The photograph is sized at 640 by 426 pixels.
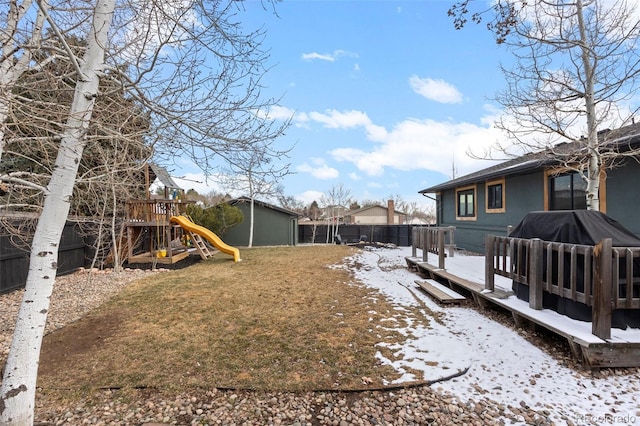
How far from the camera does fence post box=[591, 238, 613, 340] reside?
2910mm

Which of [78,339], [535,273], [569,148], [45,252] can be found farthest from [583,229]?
[78,339]

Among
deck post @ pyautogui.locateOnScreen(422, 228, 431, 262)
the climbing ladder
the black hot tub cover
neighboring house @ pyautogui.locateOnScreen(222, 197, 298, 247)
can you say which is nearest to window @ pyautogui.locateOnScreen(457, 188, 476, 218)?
Answer: deck post @ pyautogui.locateOnScreen(422, 228, 431, 262)

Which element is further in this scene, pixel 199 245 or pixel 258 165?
pixel 199 245

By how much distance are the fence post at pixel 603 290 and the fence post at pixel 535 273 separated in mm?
813

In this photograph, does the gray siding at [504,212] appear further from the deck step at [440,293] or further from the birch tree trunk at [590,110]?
the deck step at [440,293]

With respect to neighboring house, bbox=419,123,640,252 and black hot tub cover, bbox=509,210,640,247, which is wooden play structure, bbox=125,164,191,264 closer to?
black hot tub cover, bbox=509,210,640,247

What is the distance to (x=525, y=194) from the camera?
9.42 meters

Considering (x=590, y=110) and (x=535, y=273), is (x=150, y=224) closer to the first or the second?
(x=535, y=273)

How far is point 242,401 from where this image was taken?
8.54 feet

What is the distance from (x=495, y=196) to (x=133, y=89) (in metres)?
11.4

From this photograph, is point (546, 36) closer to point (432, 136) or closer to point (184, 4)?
point (184, 4)

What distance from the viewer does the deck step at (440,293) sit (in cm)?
512

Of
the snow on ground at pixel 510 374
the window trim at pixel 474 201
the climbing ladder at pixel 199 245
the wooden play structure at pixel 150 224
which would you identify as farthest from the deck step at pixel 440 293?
the wooden play structure at pixel 150 224

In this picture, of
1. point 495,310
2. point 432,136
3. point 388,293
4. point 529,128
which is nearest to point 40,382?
point 388,293
